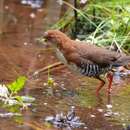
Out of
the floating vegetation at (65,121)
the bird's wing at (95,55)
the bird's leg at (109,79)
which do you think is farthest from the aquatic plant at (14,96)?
the bird's leg at (109,79)

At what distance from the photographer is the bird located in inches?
261

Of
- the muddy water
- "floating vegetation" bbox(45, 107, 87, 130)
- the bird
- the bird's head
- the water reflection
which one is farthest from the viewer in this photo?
the water reflection

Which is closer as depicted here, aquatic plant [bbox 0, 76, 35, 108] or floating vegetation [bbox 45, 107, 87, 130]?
floating vegetation [bbox 45, 107, 87, 130]

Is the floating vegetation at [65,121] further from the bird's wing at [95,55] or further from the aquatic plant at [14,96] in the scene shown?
the bird's wing at [95,55]

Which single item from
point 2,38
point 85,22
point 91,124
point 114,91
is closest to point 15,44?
point 2,38

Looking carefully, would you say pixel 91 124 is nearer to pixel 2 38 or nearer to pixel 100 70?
pixel 100 70

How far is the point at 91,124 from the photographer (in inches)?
222

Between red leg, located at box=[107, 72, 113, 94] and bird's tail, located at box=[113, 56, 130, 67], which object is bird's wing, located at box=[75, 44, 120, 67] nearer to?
bird's tail, located at box=[113, 56, 130, 67]

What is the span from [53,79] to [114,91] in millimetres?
713

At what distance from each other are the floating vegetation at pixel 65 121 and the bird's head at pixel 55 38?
4.54ft

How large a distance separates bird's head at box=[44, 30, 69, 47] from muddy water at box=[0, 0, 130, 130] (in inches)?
17.8

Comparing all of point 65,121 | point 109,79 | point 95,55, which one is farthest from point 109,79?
point 65,121

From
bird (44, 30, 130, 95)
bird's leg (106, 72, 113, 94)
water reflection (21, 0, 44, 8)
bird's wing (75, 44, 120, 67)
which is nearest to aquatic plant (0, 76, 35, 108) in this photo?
bird (44, 30, 130, 95)

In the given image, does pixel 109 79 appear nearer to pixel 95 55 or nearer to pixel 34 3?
pixel 95 55
